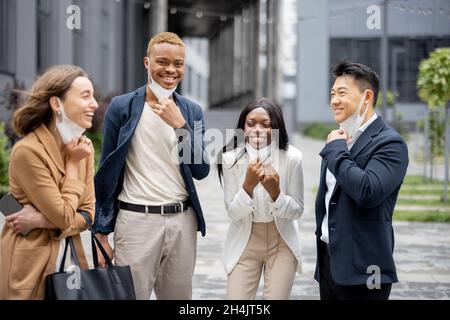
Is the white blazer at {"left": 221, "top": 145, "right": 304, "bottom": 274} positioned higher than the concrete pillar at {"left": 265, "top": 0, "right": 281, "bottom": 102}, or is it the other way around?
the concrete pillar at {"left": 265, "top": 0, "right": 281, "bottom": 102}

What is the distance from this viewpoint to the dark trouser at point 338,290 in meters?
3.48

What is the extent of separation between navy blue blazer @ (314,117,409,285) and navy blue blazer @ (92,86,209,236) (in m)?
0.78

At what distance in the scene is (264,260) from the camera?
408 centimetres

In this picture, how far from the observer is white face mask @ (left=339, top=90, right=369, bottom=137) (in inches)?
139

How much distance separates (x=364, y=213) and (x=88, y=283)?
130cm

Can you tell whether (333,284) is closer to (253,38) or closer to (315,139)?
(253,38)

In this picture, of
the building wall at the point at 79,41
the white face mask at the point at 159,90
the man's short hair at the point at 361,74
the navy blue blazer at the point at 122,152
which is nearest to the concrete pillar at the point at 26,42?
the building wall at the point at 79,41

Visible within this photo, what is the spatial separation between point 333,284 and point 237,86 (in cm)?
4889

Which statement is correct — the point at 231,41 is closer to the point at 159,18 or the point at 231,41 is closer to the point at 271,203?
the point at 159,18

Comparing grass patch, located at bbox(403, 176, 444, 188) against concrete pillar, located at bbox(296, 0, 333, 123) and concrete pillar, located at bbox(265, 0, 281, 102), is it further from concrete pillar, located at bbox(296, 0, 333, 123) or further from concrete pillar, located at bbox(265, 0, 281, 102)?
concrete pillar, located at bbox(296, 0, 333, 123)

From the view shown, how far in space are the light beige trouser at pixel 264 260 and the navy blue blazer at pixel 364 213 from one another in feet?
1.82

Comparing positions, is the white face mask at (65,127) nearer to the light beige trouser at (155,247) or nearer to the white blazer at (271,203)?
the light beige trouser at (155,247)

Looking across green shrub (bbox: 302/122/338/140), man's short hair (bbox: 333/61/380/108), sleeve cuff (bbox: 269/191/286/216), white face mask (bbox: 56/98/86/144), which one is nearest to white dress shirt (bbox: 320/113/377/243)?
man's short hair (bbox: 333/61/380/108)
